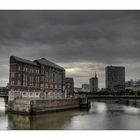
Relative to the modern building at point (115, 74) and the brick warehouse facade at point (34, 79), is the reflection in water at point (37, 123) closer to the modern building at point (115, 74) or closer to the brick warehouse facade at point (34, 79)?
the modern building at point (115, 74)

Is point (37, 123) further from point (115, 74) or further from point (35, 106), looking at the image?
point (115, 74)

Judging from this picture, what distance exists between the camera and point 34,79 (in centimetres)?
3591

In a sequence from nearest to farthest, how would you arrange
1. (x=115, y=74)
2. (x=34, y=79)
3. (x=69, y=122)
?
(x=69, y=122)
(x=115, y=74)
(x=34, y=79)

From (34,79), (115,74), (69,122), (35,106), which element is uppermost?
(115,74)

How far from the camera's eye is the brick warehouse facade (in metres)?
32.2

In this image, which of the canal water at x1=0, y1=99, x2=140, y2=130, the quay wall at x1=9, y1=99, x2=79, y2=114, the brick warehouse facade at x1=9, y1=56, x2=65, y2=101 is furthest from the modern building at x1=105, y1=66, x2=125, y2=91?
the quay wall at x1=9, y1=99, x2=79, y2=114

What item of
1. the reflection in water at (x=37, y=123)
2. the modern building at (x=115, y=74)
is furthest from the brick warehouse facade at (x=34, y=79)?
the reflection in water at (x=37, y=123)

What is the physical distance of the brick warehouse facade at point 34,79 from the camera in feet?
106

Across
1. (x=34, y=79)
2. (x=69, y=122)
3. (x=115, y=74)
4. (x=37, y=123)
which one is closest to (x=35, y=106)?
(x=37, y=123)
